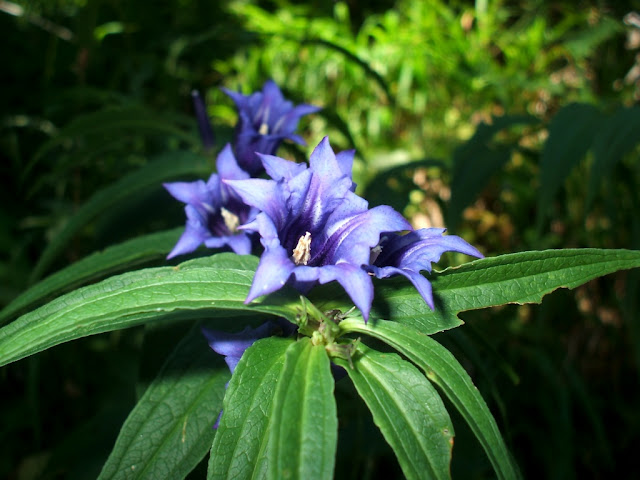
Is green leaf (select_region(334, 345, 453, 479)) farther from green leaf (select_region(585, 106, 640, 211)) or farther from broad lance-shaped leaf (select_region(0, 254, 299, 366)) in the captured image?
green leaf (select_region(585, 106, 640, 211))

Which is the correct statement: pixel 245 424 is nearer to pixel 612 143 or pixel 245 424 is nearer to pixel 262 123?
pixel 262 123

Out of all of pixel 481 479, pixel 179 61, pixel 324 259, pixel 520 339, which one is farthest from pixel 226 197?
pixel 179 61

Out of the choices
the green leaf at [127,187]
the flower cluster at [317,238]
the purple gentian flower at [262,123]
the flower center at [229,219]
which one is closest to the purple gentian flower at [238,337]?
the flower cluster at [317,238]

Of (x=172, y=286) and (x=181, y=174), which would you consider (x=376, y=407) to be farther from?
(x=181, y=174)

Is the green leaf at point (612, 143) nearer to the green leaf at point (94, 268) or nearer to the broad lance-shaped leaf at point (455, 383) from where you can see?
the broad lance-shaped leaf at point (455, 383)

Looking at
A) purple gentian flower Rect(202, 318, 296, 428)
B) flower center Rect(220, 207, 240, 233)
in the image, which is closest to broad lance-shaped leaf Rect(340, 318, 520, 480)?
purple gentian flower Rect(202, 318, 296, 428)

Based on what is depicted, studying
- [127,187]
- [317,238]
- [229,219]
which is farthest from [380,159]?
[317,238]
